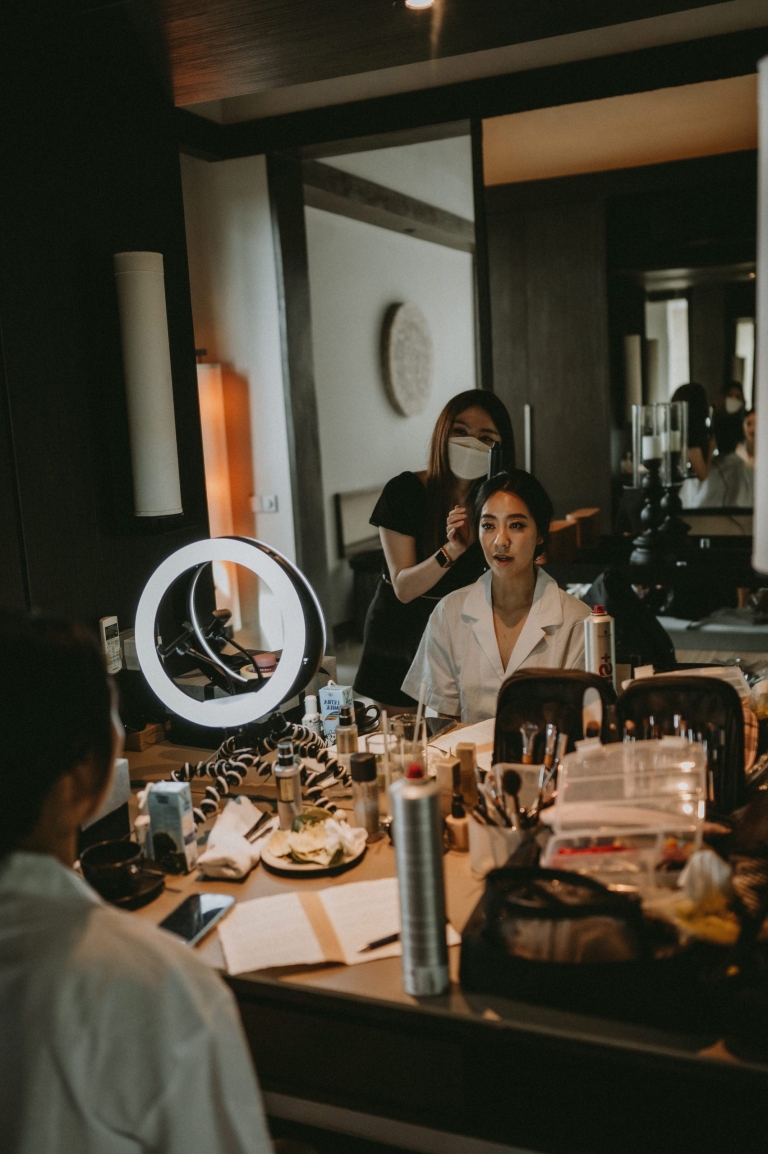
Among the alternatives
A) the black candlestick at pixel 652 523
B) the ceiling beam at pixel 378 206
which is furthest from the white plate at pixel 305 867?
the ceiling beam at pixel 378 206

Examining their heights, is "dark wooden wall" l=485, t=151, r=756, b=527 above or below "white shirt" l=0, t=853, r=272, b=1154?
above

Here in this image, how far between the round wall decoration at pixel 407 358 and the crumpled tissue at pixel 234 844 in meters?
5.09

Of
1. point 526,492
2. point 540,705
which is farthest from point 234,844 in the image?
point 526,492

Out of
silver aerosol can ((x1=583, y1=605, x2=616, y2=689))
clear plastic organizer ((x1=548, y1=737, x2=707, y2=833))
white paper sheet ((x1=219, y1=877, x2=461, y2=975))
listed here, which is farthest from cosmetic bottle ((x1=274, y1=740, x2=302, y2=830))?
silver aerosol can ((x1=583, y1=605, x2=616, y2=689))

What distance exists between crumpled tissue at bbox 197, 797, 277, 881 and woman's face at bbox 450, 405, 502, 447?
1284 millimetres

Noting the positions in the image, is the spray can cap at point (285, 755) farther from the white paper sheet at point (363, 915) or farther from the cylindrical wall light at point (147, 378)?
the cylindrical wall light at point (147, 378)

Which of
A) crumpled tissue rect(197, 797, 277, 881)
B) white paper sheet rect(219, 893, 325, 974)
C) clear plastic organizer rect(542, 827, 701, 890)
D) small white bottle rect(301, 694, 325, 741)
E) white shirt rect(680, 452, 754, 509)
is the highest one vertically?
white shirt rect(680, 452, 754, 509)

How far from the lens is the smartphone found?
1366 millimetres

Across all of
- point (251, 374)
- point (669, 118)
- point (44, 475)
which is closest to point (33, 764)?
point (44, 475)

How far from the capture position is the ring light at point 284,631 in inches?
69.1

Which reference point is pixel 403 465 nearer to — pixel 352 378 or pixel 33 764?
pixel 352 378

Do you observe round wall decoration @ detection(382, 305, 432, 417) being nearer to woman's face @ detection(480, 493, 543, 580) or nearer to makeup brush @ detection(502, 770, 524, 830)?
woman's face @ detection(480, 493, 543, 580)

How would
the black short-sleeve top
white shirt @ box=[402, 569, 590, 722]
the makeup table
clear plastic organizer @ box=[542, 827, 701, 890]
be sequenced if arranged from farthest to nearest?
the black short-sleeve top, white shirt @ box=[402, 569, 590, 722], clear plastic organizer @ box=[542, 827, 701, 890], the makeup table

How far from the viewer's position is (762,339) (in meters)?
1.10
